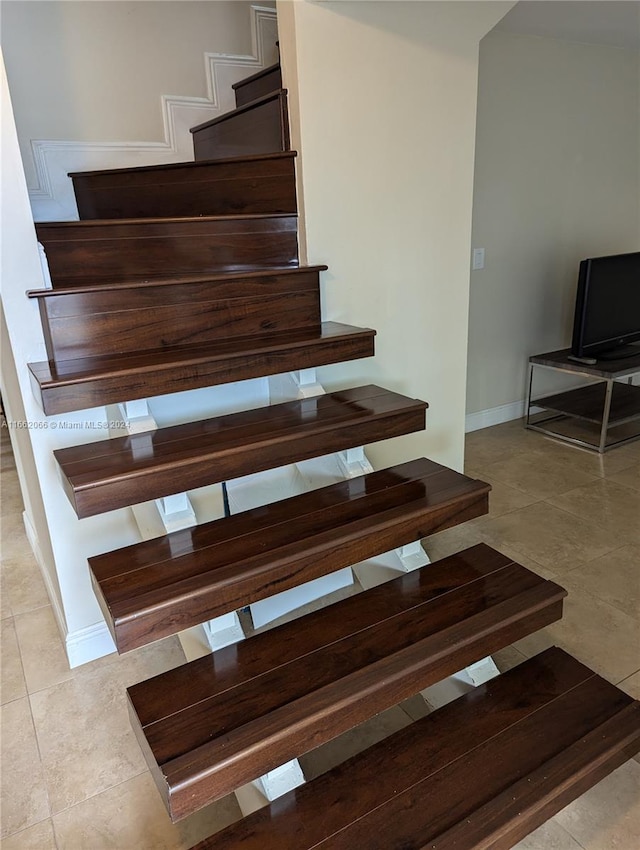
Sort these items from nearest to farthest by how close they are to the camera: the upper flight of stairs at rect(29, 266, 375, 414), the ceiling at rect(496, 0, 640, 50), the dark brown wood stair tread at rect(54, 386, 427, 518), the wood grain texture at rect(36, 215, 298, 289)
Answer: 1. the dark brown wood stair tread at rect(54, 386, 427, 518)
2. the upper flight of stairs at rect(29, 266, 375, 414)
3. the wood grain texture at rect(36, 215, 298, 289)
4. the ceiling at rect(496, 0, 640, 50)

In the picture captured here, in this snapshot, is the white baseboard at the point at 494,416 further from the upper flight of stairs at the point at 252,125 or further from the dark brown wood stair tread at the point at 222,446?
the upper flight of stairs at the point at 252,125

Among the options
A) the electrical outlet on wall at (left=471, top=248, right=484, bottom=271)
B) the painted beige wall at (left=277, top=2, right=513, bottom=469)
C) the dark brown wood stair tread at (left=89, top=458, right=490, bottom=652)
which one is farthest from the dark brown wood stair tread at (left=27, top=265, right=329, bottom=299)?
the electrical outlet on wall at (left=471, top=248, right=484, bottom=271)

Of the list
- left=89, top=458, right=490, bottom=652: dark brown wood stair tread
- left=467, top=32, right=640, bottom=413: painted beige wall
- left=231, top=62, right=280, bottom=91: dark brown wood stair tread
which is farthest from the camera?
left=467, top=32, right=640, bottom=413: painted beige wall

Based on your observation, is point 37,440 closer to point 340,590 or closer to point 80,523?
point 80,523

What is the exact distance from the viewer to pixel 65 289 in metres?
1.46

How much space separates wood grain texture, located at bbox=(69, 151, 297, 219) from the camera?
6.19 feet

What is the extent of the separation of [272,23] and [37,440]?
90.7 inches

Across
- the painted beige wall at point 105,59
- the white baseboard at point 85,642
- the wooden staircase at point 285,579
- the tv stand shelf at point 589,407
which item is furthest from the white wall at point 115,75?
the tv stand shelf at point 589,407

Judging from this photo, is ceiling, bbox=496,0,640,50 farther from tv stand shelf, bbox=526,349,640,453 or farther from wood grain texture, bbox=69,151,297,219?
tv stand shelf, bbox=526,349,640,453

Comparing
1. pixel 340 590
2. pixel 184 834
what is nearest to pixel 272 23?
pixel 340 590

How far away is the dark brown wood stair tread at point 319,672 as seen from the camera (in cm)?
103

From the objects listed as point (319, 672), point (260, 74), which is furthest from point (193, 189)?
point (319, 672)

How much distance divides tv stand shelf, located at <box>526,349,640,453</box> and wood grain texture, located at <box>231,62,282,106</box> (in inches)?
81.3

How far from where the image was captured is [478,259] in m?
3.19
